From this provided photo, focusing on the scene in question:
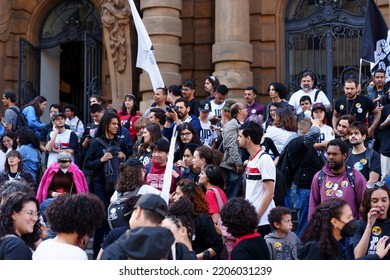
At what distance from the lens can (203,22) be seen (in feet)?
60.8

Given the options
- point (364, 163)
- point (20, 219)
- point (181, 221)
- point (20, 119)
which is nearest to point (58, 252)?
point (20, 219)

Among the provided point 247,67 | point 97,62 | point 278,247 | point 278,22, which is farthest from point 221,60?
point 278,247

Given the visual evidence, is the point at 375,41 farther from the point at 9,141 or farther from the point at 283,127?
the point at 9,141

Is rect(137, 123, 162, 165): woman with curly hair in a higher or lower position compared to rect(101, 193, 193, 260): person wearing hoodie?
higher

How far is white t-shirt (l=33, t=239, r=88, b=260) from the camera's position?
18.1 ft

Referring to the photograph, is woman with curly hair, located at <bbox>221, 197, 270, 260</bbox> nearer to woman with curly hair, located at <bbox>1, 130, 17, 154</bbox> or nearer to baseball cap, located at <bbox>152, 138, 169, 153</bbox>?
baseball cap, located at <bbox>152, 138, 169, 153</bbox>

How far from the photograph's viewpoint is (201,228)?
7.77 meters

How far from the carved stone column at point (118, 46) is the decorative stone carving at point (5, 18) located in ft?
8.54

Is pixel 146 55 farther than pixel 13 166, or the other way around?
pixel 146 55

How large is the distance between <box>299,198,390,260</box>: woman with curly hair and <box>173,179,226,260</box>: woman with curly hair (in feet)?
4.01

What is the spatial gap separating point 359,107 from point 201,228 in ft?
15.9

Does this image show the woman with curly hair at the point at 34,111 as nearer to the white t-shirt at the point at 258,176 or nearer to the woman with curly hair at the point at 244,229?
the white t-shirt at the point at 258,176

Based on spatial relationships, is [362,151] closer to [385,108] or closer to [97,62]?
[385,108]

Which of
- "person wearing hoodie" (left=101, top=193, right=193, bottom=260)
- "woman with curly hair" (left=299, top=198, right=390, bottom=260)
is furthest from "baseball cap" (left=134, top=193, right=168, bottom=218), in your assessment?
"woman with curly hair" (left=299, top=198, right=390, bottom=260)
